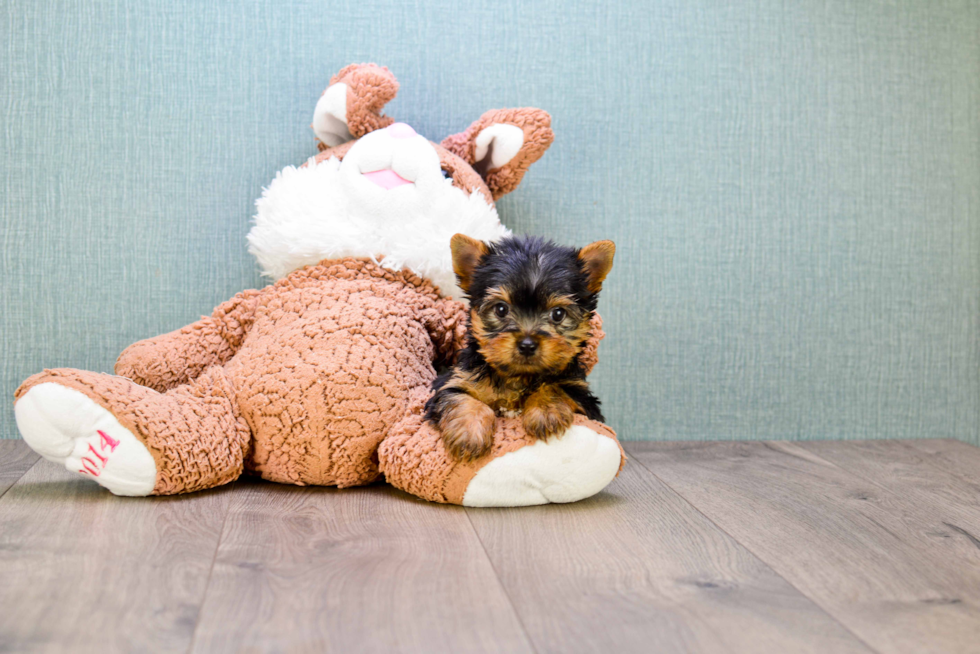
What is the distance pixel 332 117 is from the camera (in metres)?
1.86

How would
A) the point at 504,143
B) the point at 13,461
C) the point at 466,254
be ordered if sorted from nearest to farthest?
1. the point at 466,254
2. the point at 13,461
3. the point at 504,143

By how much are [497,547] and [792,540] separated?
0.54 m

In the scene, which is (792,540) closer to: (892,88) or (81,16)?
(892,88)

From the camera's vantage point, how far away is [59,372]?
140 centimetres

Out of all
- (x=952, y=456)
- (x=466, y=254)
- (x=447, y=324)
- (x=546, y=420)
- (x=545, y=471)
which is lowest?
(x=952, y=456)

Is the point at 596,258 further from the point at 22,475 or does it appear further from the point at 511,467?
the point at 22,475

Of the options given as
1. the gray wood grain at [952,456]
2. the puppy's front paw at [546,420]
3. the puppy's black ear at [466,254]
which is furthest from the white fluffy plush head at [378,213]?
the gray wood grain at [952,456]

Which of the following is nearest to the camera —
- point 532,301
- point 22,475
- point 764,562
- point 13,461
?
point 764,562

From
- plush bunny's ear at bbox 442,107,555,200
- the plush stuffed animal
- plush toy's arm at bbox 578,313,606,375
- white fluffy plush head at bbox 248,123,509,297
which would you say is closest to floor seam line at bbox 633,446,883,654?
the plush stuffed animal

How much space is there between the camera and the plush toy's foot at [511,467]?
1.44m

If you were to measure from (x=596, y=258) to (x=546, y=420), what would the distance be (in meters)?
0.32

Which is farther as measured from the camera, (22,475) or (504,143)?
(504,143)

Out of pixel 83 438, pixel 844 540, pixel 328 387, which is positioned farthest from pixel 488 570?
pixel 83 438

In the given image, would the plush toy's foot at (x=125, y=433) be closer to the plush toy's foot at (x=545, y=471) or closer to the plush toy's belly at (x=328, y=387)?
the plush toy's belly at (x=328, y=387)
